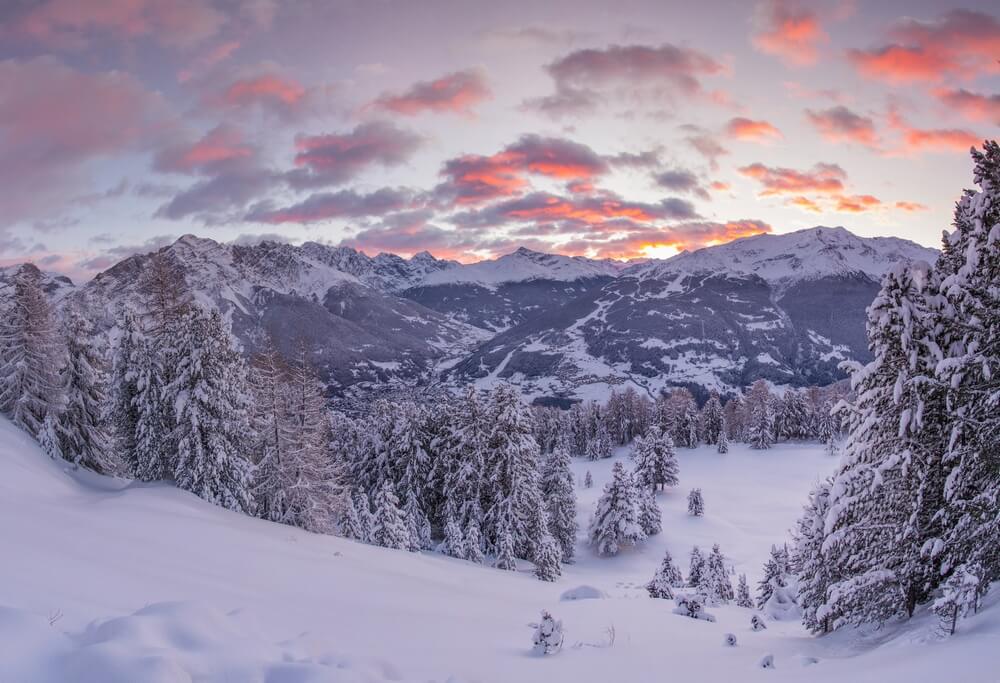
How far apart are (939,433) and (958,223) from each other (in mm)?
4928

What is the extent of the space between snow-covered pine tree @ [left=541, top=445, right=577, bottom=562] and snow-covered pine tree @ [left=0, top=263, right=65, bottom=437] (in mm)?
39761

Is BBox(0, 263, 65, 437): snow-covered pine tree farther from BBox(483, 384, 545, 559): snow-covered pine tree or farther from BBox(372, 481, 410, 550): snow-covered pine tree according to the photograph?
BBox(483, 384, 545, 559): snow-covered pine tree

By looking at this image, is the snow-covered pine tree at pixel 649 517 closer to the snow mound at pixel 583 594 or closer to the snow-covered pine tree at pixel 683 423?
the snow mound at pixel 583 594

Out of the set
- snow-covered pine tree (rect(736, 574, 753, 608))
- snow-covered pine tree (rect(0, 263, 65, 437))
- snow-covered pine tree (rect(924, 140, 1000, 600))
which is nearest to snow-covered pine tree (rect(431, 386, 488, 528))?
snow-covered pine tree (rect(736, 574, 753, 608))

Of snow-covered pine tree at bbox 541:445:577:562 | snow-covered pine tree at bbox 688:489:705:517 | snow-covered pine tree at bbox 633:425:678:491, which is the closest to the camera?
snow-covered pine tree at bbox 541:445:577:562

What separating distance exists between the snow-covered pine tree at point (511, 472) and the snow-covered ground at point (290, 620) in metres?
16.5

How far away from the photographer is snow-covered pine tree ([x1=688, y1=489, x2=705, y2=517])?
64.4 metres

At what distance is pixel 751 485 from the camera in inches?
2992

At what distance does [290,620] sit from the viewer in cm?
973

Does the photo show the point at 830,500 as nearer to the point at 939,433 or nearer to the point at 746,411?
the point at 939,433

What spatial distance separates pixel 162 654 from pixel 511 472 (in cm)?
3313

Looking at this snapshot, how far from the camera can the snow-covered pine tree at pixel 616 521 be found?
55.7 meters

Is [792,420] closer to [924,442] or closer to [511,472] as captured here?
[511,472]

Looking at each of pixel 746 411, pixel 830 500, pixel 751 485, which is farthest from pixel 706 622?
pixel 746 411
